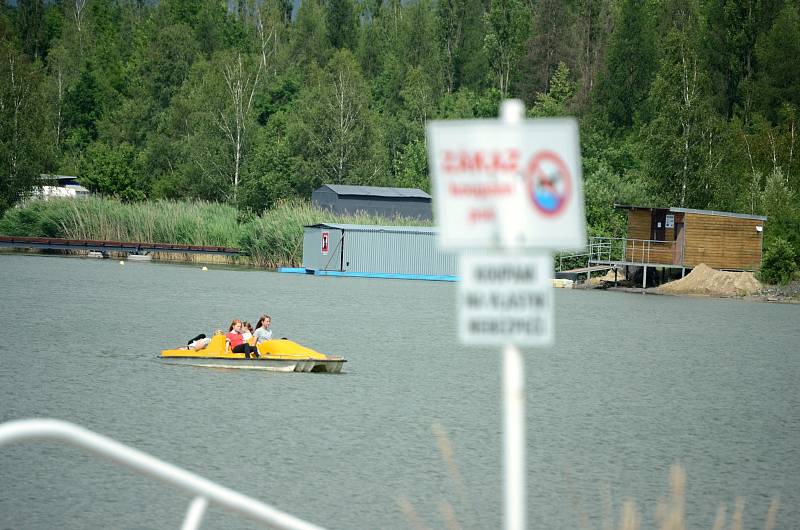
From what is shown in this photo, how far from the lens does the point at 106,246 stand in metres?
80.5

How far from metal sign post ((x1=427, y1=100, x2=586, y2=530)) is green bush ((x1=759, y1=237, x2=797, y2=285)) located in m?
58.9

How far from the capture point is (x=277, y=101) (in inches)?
4449

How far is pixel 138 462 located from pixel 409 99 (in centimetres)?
10558

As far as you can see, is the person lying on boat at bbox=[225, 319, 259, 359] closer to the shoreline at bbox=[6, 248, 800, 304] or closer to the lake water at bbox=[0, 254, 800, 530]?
the lake water at bbox=[0, 254, 800, 530]

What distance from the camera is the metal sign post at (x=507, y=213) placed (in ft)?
17.8

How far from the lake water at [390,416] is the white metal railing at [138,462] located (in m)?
3.54

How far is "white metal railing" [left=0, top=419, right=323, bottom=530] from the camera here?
4582 mm

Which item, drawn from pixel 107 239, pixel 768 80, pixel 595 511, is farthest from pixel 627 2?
pixel 595 511

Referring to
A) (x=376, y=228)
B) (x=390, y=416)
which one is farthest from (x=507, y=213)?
(x=376, y=228)

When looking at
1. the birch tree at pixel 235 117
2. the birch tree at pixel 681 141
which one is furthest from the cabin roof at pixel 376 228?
the birch tree at pixel 235 117

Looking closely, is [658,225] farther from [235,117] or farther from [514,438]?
[514,438]

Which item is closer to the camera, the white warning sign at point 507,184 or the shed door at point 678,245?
the white warning sign at point 507,184

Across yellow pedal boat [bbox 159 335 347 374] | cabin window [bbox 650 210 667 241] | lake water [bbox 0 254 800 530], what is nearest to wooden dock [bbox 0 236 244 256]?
cabin window [bbox 650 210 667 241]

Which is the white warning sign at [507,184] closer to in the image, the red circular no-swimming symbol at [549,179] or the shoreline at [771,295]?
the red circular no-swimming symbol at [549,179]
